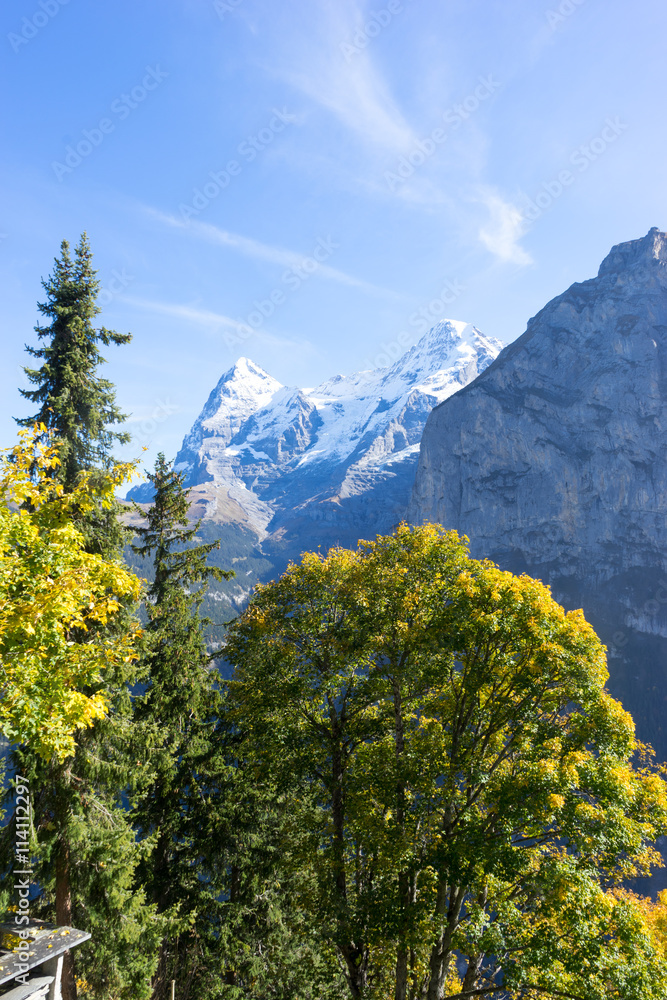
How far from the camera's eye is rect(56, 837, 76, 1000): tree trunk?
1051 cm

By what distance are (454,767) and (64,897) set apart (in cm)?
874

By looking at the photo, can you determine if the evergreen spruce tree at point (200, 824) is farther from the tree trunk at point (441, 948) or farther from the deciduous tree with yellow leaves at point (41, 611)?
the deciduous tree with yellow leaves at point (41, 611)

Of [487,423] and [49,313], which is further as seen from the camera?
[487,423]

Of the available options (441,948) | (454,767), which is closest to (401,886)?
(441,948)

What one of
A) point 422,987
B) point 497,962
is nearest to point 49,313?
point 497,962

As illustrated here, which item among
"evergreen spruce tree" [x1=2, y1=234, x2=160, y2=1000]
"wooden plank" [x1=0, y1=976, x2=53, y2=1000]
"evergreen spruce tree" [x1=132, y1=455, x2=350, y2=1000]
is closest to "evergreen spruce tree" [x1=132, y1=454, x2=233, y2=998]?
"evergreen spruce tree" [x1=132, y1=455, x2=350, y2=1000]

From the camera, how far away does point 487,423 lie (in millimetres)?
191375

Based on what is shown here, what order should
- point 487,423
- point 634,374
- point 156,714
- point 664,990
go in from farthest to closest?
point 487,423
point 634,374
point 156,714
point 664,990

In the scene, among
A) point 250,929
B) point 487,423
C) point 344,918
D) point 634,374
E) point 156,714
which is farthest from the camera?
point 487,423

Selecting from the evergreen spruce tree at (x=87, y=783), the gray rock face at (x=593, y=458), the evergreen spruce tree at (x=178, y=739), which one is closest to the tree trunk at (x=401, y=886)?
the evergreen spruce tree at (x=87, y=783)

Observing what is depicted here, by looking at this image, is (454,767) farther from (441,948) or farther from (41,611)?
(41,611)

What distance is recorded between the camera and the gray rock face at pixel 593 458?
503 ft

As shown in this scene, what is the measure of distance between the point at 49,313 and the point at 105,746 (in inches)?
434

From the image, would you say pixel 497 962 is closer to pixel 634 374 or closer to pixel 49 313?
pixel 49 313
